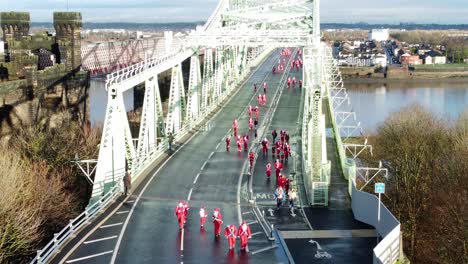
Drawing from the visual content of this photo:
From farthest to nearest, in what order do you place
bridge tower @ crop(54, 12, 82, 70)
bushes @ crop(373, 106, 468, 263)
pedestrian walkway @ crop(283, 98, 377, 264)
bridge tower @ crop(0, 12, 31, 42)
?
bridge tower @ crop(0, 12, 31, 42), bridge tower @ crop(54, 12, 82, 70), bushes @ crop(373, 106, 468, 263), pedestrian walkway @ crop(283, 98, 377, 264)

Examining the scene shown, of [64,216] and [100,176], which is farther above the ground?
[100,176]

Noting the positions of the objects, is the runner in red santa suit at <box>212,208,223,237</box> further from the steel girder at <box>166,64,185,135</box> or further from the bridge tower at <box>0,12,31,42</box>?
the bridge tower at <box>0,12,31,42</box>

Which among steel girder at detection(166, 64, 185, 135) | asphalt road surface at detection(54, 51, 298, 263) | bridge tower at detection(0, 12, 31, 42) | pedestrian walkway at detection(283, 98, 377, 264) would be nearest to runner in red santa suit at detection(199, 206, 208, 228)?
asphalt road surface at detection(54, 51, 298, 263)

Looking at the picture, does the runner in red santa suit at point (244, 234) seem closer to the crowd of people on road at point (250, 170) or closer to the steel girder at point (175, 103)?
the crowd of people on road at point (250, 170)

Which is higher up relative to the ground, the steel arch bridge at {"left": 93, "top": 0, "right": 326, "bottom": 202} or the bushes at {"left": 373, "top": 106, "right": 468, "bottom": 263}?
the steel arch bridge at {"left": 93, "top": 0, "right": 326, "bottom": 202}

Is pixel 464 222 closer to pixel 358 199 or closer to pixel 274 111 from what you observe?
pixel 358 199

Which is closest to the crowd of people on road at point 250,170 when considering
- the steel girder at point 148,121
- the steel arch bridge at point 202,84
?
the steel arch bridge at point 202,84

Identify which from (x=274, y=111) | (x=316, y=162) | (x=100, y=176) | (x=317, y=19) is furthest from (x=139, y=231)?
(x=317, y=19)

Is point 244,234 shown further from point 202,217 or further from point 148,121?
point 148,121
